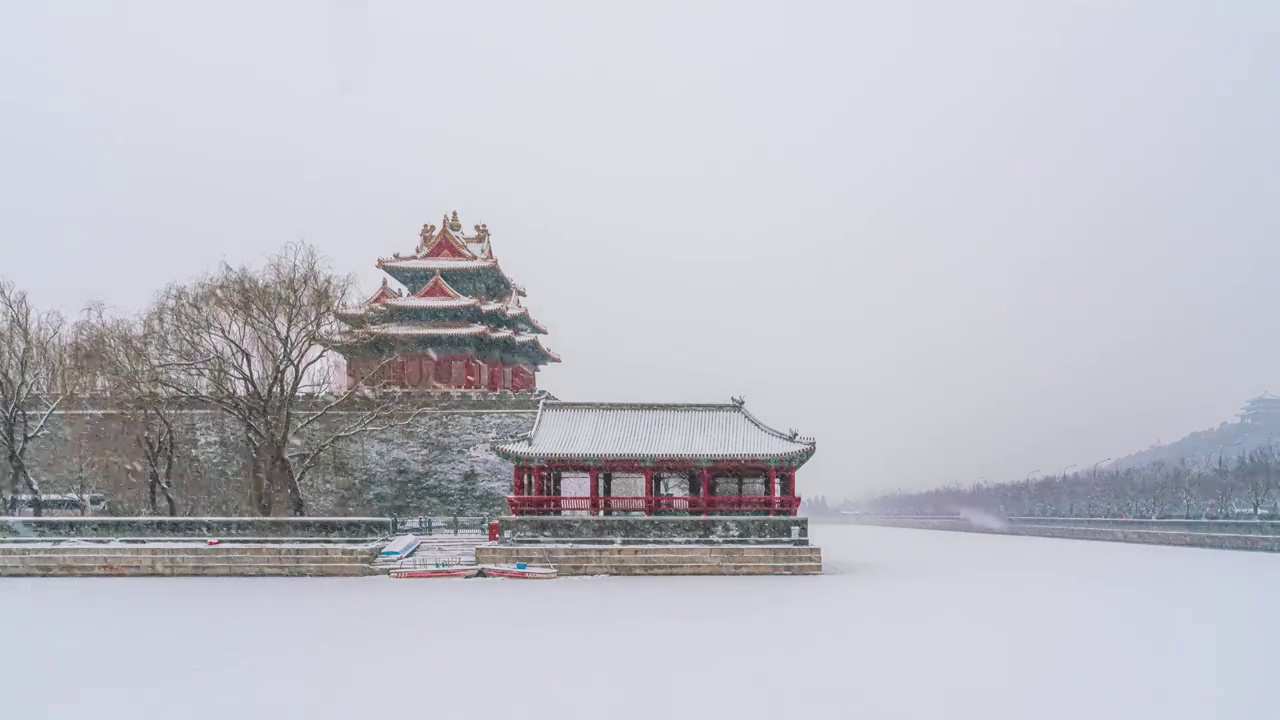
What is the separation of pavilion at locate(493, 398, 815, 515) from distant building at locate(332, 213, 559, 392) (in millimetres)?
9604

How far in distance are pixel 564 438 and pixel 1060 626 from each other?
39.6 ft

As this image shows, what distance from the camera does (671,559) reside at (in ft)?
63.5

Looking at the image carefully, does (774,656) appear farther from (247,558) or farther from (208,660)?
(247,558)

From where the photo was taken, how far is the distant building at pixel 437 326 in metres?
29.8

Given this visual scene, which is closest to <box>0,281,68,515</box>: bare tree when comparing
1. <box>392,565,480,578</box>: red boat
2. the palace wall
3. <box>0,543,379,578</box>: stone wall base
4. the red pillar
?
the palace wall

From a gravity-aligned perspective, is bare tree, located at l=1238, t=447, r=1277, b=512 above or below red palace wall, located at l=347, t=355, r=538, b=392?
below

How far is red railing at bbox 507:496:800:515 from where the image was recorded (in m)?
19.9

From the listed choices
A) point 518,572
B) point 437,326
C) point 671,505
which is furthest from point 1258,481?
point 437,326

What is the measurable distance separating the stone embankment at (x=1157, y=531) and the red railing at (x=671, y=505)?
17633 millimetres

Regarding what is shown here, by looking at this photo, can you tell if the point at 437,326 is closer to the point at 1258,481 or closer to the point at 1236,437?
the point at 1258,481

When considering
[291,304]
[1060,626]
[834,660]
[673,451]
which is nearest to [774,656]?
[834,660]

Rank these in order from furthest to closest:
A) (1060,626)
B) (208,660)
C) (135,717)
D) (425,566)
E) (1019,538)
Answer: (1019,538) → (425,566) → (1060,626) → (208,660) → (135,717)

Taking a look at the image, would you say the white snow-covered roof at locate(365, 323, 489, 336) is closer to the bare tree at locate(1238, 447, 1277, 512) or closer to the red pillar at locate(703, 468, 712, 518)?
the red pillar at locate(703, 468, 712, 518)

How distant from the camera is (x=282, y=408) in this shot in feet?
75.9
